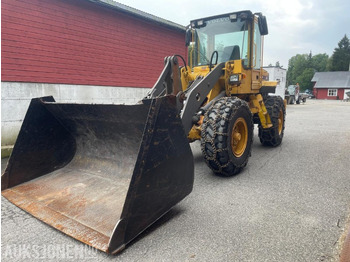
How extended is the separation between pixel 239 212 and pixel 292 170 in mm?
1979

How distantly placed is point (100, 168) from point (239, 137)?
2.15 m

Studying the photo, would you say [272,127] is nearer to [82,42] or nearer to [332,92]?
[82,42]

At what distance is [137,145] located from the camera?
3.19 meters

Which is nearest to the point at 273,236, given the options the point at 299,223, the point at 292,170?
the point at 299,223

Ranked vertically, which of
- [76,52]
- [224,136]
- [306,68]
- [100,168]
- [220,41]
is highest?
[306,68]

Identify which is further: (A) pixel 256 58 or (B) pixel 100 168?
(A) pixel 256 58

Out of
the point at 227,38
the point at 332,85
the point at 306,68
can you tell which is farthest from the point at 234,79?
the point at 306,68

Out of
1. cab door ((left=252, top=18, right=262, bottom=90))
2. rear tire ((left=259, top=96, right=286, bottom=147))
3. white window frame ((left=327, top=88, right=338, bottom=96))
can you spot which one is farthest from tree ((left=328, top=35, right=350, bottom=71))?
cab door ((left=252, top=18, right=262, bottom=90))

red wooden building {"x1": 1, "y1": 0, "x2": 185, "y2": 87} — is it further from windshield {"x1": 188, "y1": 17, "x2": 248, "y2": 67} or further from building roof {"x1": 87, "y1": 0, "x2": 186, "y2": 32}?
windshield {"x1": 188, "y1": 17, "x2": 248, "y2": 67}

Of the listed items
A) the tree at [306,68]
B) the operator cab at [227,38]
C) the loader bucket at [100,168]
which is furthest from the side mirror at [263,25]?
the tree at [306,68]

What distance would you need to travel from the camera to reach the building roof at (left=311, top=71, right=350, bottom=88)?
50.6 m

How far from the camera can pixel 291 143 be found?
6.55m

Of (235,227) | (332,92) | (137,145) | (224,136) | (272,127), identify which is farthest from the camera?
(332,92)

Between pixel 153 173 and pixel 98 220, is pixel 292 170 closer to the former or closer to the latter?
pixel 153 173
